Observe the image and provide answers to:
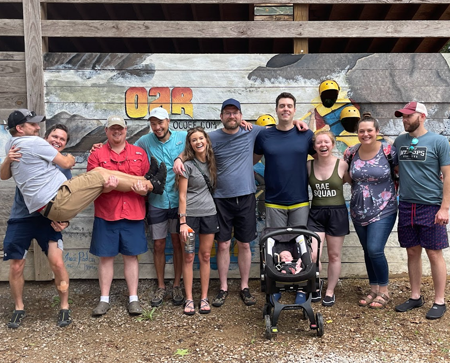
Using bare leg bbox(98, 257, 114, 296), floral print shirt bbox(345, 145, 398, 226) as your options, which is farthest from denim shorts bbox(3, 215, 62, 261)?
floral print shirt bbox(345, 145, 398, 226)

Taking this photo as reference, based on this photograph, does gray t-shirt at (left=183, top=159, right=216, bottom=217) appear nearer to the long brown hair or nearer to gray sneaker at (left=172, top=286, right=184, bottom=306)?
the long brown hair

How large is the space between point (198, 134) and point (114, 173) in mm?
946

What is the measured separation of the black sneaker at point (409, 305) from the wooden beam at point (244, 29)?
312cm

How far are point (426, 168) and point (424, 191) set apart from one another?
8.9 inches

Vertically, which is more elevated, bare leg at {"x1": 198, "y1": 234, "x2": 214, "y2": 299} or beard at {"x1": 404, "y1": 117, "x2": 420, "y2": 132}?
beard at {"x1": 404, "y1": 117, "x2": 420, "y2": 132}

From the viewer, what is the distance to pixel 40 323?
3.97 metres

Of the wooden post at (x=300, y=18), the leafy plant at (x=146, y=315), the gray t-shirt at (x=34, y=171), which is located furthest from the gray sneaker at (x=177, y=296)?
the wooden post at (x=300, y=18)

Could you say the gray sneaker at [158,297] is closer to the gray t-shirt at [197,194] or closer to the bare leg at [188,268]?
the bare leg at [188,268]

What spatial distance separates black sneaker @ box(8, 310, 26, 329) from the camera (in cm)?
388

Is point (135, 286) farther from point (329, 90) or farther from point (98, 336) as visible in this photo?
point (329, 90)

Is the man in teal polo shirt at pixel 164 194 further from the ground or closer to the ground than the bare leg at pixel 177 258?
further from the ground

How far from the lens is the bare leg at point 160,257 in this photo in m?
4.38

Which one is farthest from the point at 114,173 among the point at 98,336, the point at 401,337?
A: the point at 401,337

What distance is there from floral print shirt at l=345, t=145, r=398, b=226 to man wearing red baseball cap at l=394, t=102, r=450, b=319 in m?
0.12
